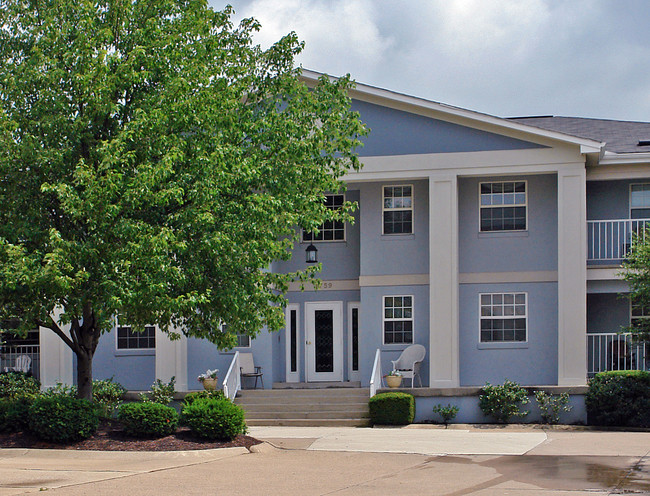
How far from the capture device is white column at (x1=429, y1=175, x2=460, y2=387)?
21969mm

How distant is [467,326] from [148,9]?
12034mm

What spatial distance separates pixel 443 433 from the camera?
699 inches

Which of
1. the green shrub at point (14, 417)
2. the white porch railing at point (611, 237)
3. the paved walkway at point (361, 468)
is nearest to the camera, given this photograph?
the paved walkway at point (361, 468)

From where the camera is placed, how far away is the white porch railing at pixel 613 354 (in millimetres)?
21672

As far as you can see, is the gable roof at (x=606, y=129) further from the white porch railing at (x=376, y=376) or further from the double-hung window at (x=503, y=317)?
the white porch railing at (x=376, y=376)

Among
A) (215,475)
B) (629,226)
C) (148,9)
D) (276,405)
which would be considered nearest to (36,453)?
(215,475)

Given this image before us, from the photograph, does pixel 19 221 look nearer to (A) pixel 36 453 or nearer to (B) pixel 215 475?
(A) pixel 36 453

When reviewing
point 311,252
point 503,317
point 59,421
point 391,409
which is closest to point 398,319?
point 503,317

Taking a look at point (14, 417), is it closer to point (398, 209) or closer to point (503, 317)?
point (398, 209)

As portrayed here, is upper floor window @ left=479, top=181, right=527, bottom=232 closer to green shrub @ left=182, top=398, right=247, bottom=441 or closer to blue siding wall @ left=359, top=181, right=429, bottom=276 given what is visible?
blue siding wall @ left=359, top=181, right=429, bottom=276

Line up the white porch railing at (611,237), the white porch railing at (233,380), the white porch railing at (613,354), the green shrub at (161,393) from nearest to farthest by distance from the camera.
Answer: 1. the green shrub at (161,393)
2. the white porch railing at (233,380)
3. the white porch railing at (613,354)
4. the white porch railing at (611,237)

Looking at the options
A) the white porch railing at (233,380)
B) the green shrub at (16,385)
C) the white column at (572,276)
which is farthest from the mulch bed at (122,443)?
the white column at (572,276)

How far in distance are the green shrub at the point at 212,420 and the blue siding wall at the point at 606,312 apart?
11917 mm

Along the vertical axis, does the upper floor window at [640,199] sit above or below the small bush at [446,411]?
above
